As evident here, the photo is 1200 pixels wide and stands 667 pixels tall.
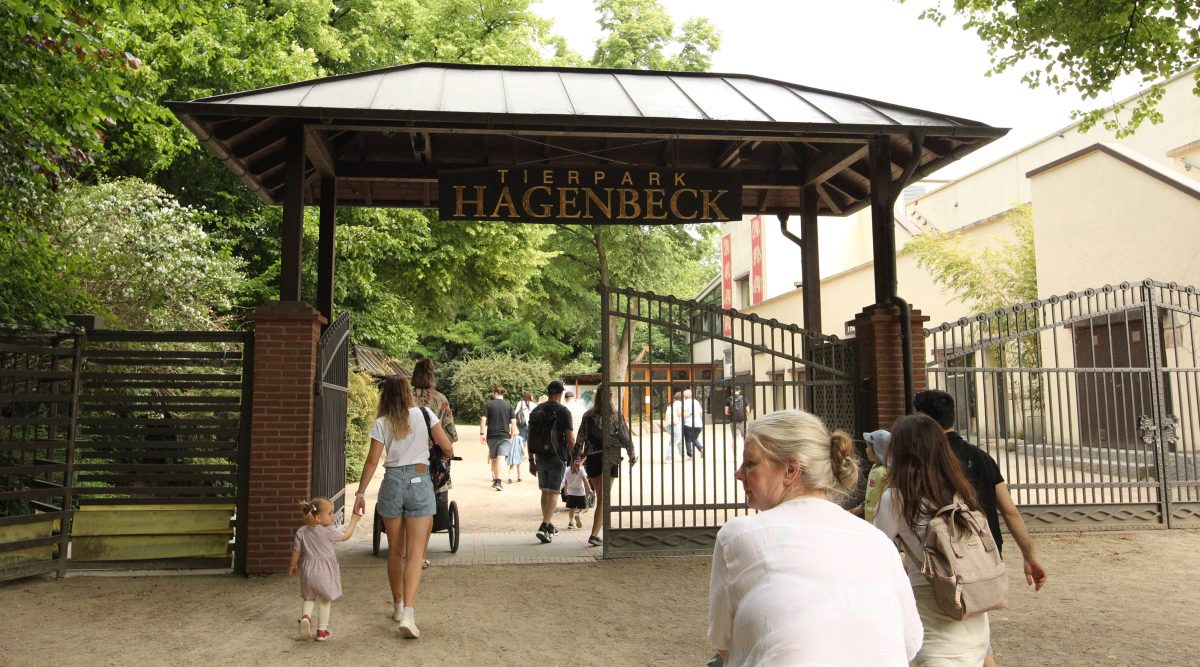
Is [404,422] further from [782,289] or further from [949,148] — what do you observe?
[782,289]

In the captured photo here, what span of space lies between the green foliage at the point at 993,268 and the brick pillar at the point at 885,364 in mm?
14027

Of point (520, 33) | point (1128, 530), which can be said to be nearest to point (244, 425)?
point (1128, 530)

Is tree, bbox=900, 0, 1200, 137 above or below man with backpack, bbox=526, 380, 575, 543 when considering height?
above

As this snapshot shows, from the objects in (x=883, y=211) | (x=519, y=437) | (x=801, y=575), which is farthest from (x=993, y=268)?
(x=801, y=575)

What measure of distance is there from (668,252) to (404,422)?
88.5 ft

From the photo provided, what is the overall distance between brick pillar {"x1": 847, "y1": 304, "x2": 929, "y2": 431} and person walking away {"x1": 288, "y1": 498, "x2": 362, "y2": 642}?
5.63 m

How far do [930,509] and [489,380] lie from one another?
39.6 metres

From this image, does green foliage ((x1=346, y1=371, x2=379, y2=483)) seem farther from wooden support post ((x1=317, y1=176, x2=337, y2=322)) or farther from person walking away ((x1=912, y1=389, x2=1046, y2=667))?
person walking away ((x1=912, y1=389, x2=1046, y2=667))

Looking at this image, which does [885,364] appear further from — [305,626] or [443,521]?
[305,626]

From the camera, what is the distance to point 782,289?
40.8 metres

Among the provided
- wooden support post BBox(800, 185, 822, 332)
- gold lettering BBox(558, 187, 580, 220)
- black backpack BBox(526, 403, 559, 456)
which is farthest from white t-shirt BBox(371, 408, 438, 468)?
wooden support post BBox(800, 185, 822, 332)

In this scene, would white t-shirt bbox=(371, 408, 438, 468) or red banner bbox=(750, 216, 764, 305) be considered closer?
white t-shirt bbox=(371, 408, 438, 468)

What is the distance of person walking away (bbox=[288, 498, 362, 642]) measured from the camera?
5848 mm

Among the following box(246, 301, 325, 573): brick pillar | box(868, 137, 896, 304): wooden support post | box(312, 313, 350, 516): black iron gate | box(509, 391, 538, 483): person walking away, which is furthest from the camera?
box(509, 391, 538, 483): person walking away
